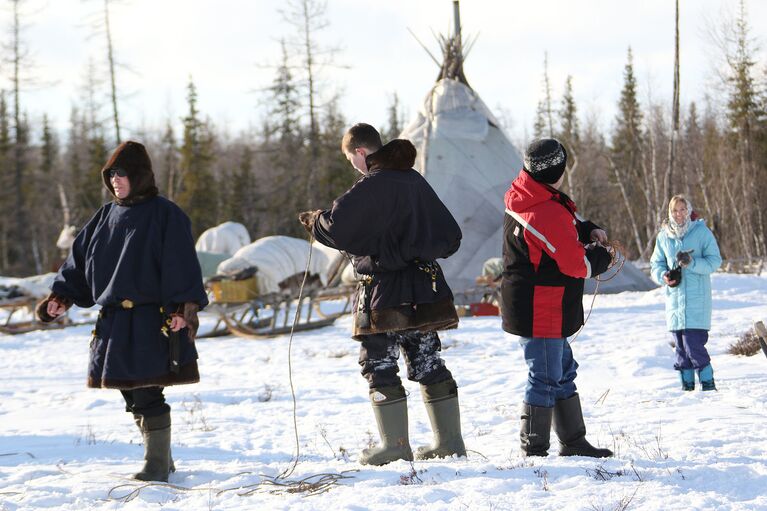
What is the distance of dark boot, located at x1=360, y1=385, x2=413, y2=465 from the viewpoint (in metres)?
3.87

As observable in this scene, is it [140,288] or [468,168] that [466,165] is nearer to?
[468,168]

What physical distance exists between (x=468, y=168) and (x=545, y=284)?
12522 millimetres

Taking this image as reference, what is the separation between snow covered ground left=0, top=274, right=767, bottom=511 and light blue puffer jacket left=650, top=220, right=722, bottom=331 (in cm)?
56

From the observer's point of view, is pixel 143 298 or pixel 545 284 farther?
pixel 143 298

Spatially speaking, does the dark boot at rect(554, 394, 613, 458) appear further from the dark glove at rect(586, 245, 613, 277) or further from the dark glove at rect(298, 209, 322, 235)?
the dark glove at rect(298, 209, 322, 235)

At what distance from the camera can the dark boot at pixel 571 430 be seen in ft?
12.9

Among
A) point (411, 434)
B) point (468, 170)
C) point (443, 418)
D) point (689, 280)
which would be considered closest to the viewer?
point (443, 418)

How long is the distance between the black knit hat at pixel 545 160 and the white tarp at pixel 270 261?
1213 centimetres

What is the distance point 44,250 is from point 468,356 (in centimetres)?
3626

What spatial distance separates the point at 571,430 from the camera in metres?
3.98

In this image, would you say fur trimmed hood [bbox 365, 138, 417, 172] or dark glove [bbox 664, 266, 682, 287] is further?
dark glove [bbox 664, 266, 682, 287]

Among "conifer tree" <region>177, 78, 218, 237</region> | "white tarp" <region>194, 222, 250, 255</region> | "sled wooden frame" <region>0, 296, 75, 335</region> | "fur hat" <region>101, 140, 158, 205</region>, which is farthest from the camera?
"conifer tree" <region>177, 78, 218, 237</region>

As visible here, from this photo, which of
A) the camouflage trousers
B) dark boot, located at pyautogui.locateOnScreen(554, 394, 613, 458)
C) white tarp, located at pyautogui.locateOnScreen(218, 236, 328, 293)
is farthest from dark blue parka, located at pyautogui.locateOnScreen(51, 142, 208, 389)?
white tarp, located at pyautogui.locateOnScreen(218, 236, 328, 293)

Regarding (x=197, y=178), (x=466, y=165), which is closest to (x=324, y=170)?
(x=197, y=178)
